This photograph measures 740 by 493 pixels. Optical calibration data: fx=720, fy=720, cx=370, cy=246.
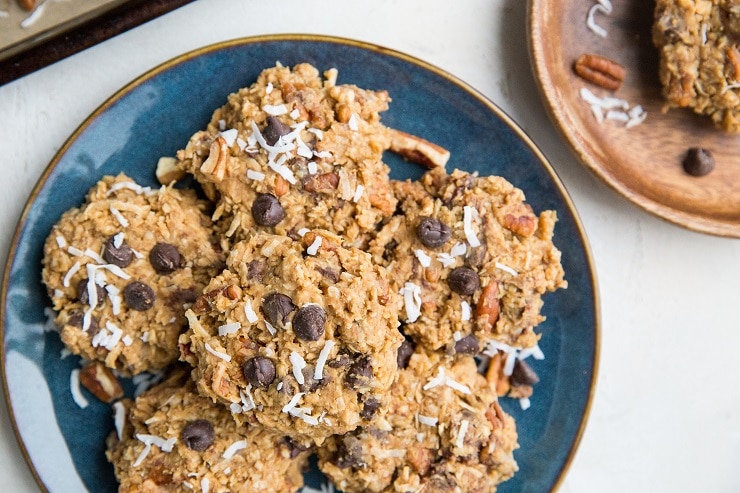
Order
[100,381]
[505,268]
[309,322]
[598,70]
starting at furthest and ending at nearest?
[598,70] < [100,381] < [505,268] < [309,322]

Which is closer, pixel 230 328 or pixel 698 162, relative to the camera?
pixel 230 328

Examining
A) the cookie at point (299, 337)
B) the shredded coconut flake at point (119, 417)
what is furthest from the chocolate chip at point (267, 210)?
the shredded coconut flake at point (119, 417)

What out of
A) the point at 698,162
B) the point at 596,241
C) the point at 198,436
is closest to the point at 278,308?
the point at 198,436

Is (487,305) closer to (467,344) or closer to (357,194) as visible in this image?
(467,344)

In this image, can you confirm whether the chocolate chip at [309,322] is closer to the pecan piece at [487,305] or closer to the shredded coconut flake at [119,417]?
the pecan piece at [487,305]

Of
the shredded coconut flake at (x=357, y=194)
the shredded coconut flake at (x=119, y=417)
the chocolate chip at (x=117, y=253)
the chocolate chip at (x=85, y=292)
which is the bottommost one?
the shredded coconut flake at (x=119, y=417)

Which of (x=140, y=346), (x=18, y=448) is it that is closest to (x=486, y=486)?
(x=140, y=346)
